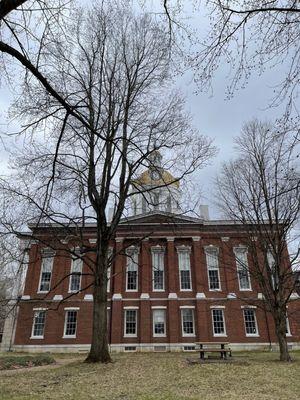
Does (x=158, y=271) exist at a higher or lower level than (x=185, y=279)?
higher

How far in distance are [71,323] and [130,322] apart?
4694mm

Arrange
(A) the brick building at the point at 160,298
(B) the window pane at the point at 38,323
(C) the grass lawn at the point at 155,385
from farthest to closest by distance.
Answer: (B) the window pane at the point at 38,323
(A) the brick building at the point at 160,298
(C) the grass lawn at the point at 155,385

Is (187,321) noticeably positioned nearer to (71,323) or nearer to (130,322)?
(130,322)

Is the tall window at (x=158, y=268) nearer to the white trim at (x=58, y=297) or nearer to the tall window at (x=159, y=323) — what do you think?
the tall window at (x=159, y=323)

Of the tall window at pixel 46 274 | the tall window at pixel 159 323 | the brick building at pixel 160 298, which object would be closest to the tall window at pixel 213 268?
the brick building at pixel 160 298

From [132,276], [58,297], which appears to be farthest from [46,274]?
[132,276]

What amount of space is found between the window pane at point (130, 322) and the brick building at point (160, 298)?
0.07 m

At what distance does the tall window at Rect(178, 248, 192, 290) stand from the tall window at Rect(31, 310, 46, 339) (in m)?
11.4

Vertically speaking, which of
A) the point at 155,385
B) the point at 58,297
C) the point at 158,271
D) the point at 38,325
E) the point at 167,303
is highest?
the point at 158,271

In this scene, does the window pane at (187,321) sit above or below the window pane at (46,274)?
below

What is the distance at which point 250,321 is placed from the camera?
27.6 m

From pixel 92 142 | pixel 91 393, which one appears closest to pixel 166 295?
pixel 92 142

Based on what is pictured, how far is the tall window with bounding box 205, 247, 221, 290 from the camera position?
2894 cm

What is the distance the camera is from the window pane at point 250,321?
89.5 feet
